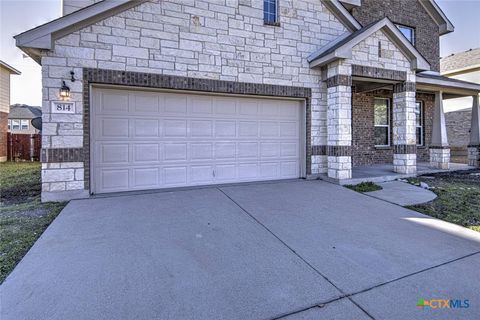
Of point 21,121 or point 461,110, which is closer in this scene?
point 461,110

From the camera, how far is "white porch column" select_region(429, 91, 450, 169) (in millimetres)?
10180

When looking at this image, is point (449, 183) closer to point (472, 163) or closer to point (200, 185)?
point (472, 163)

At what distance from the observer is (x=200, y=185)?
724cm

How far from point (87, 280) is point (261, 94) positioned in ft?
20.1

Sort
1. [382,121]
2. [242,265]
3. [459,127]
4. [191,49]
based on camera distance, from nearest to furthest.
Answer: [242,265], [191,49], [382,121], [459,127]

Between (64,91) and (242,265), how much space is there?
5338 mm

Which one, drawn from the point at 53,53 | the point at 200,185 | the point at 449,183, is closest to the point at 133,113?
the point at 53,53

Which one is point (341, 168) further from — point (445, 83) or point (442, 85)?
point (445, 83)

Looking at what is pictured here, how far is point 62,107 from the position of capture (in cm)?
584

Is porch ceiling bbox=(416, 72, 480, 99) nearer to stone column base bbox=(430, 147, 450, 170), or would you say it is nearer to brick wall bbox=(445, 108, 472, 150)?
stone column base bbox=(430, 147, 450, 170)

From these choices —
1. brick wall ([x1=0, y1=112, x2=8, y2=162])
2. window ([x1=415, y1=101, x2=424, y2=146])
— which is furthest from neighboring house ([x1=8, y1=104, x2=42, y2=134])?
window ([x1=415, y1=101, x2=424, y2=146])

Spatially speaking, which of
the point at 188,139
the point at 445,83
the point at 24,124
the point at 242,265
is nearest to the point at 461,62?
the point at 445,83

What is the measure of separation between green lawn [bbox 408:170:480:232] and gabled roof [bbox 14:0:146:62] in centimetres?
771

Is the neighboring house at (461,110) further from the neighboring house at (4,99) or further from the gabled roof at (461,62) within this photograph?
the neighboring house at (4,99)
